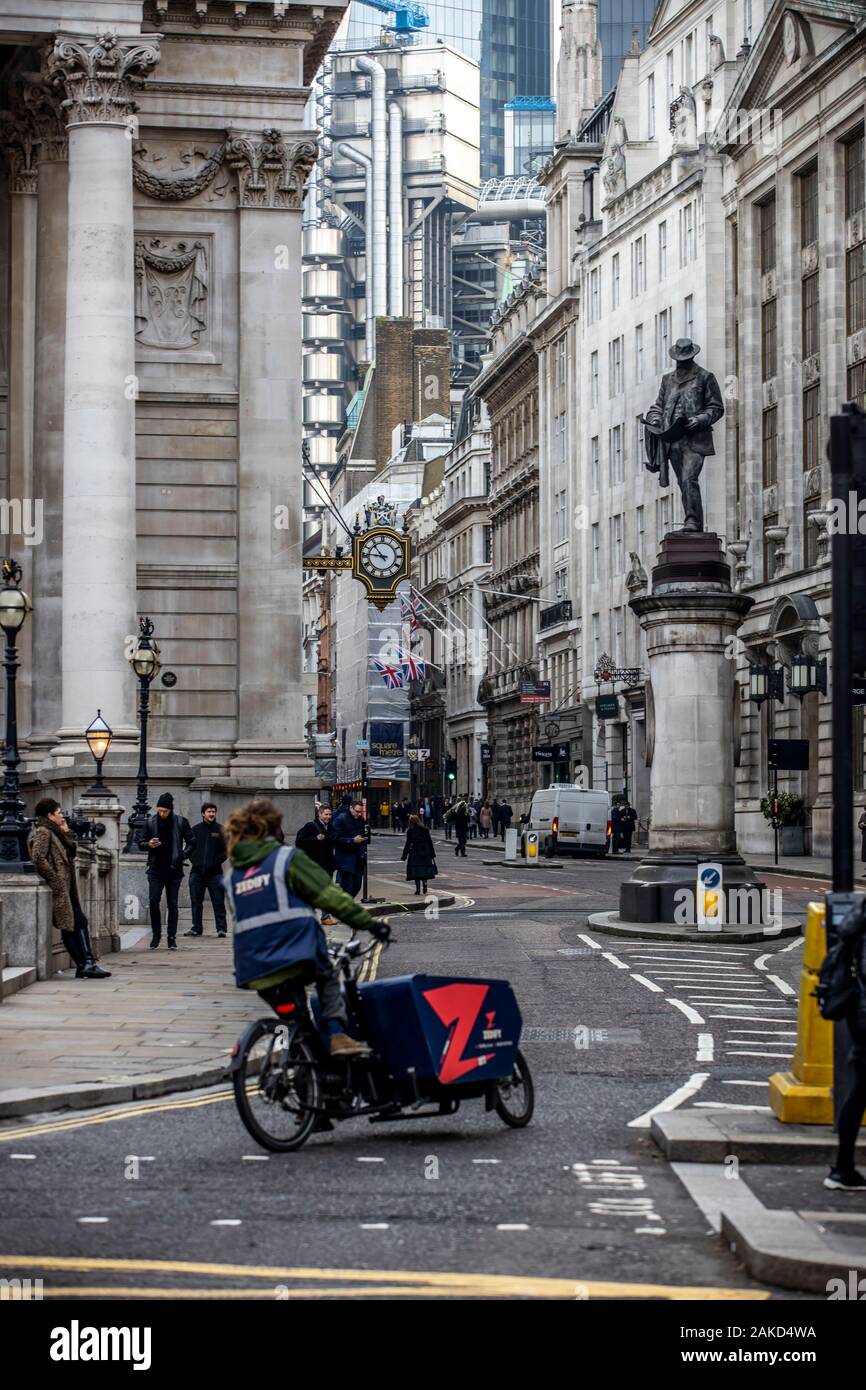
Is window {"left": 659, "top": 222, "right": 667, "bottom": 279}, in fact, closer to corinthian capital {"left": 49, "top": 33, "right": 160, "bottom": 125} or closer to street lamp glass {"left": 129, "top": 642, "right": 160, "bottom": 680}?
corinthian capital {"left": 49, "top": 33, "right": 160, "bottom": 125}

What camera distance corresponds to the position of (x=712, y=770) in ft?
109

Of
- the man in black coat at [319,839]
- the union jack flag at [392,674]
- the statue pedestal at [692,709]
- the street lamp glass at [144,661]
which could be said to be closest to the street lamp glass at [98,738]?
the street lamp glass at [144,661]

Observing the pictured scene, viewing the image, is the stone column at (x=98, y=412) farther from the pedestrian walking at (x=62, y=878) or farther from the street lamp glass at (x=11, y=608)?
the pedestrian walking at (x=62, y=878)

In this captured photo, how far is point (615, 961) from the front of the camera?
26203mm

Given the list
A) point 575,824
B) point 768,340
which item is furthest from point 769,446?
point 575,824

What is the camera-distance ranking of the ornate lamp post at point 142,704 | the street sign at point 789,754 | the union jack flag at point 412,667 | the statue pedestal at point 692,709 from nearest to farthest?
the statue pedestal at point 692,709
the ornate lamp post at point 142,704
the street sign at point 789,754
the union jack flag at point 412,667

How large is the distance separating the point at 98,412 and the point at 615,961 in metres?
13.7

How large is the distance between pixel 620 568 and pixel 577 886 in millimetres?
42952

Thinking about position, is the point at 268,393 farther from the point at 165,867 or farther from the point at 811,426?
the point at 811,426

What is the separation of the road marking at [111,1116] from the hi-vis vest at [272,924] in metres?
1.41

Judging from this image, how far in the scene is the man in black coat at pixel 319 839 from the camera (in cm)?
3301

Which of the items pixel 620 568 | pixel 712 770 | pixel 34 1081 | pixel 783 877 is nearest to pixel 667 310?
pixel 620 568

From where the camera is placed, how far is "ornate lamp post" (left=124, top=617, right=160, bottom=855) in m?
33.8
